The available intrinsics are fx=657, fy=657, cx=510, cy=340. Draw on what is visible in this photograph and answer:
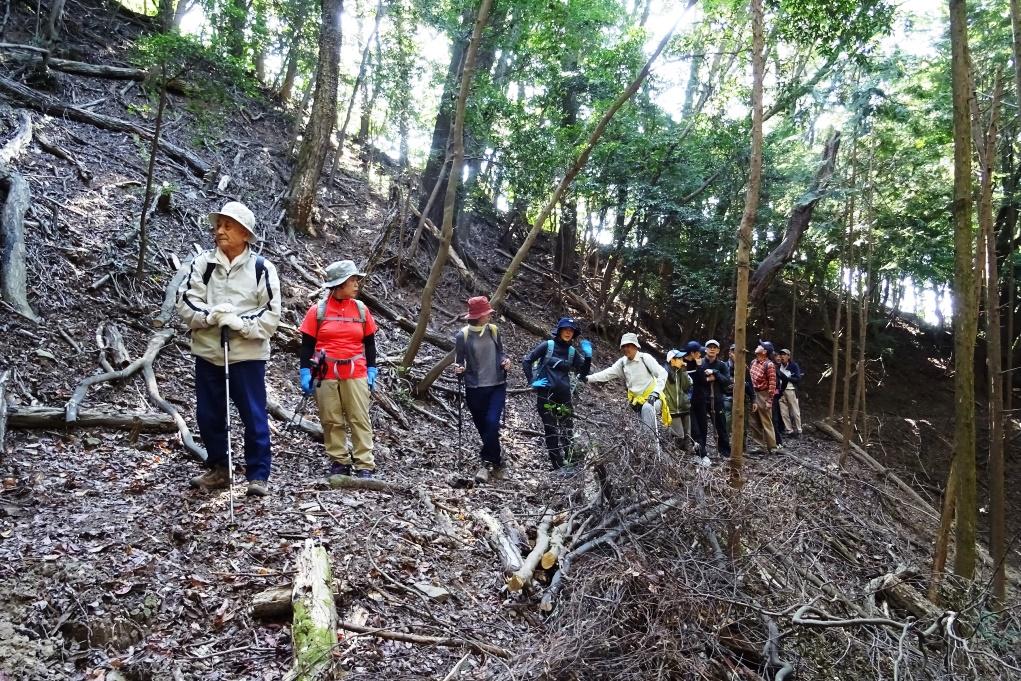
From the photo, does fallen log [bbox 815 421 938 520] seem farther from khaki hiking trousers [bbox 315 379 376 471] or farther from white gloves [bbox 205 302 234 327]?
Result: white gloves [bbox 205 302 234 327]

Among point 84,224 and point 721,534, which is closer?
point 721,534

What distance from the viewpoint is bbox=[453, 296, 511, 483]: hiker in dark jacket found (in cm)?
734

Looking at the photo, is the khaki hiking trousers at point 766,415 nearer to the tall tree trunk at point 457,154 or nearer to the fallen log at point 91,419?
the tall tree trunk at point 457,154

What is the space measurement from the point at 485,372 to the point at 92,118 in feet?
27.0

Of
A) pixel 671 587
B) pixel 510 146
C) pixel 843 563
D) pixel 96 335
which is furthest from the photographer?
pixel 510 146

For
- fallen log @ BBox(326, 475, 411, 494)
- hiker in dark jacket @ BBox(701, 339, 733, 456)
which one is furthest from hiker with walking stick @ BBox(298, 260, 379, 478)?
hiker in dark jacket @ BBox(701, 339, 733, 456)

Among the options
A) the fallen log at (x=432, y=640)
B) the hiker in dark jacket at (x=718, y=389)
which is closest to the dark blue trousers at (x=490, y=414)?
the fallen log at (x=432, y=640)

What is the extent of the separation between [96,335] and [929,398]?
78.6ft

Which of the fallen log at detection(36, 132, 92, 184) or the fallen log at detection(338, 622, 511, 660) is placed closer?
the fallen log at detection(338, 622, 511, 660)

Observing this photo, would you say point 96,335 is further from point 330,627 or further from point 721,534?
point 721,534

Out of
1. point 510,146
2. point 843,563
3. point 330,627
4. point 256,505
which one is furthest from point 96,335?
point 510,146

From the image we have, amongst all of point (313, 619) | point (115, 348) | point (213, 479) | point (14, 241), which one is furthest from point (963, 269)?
point (14, 241)

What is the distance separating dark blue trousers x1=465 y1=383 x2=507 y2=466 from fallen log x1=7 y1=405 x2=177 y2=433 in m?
3.07

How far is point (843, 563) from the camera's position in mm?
7293
